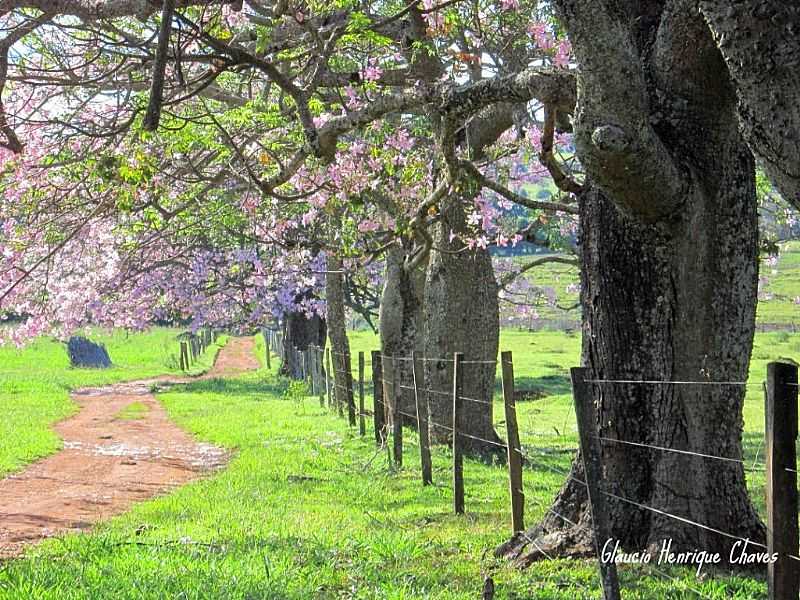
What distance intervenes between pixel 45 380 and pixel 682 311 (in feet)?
90.2

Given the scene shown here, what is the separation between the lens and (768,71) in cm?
359

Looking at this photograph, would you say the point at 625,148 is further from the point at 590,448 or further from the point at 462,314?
the point at 462,314

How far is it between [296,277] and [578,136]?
24727 mm

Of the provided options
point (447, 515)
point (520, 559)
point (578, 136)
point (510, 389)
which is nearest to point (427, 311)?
point (447, 515)

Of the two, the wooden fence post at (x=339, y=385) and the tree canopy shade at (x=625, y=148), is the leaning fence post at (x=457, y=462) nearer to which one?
the tree canopy shade at (x=625, y=148)

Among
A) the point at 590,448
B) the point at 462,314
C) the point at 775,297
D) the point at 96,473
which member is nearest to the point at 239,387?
the point at 96,473

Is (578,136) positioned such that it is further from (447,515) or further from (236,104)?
(236,104)

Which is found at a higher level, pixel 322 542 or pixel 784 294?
pixel 784 294

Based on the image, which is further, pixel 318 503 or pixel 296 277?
pixel 296 277

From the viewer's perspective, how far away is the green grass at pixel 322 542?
240 inches

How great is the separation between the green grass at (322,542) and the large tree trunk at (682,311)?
0.55 metres

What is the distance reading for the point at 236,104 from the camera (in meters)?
14.6

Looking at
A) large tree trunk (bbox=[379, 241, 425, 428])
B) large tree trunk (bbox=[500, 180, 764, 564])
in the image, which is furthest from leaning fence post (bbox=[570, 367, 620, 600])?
large tree trunk (bbox=[379, 241, 425, 428])

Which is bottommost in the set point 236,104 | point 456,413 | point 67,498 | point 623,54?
point 67,498
